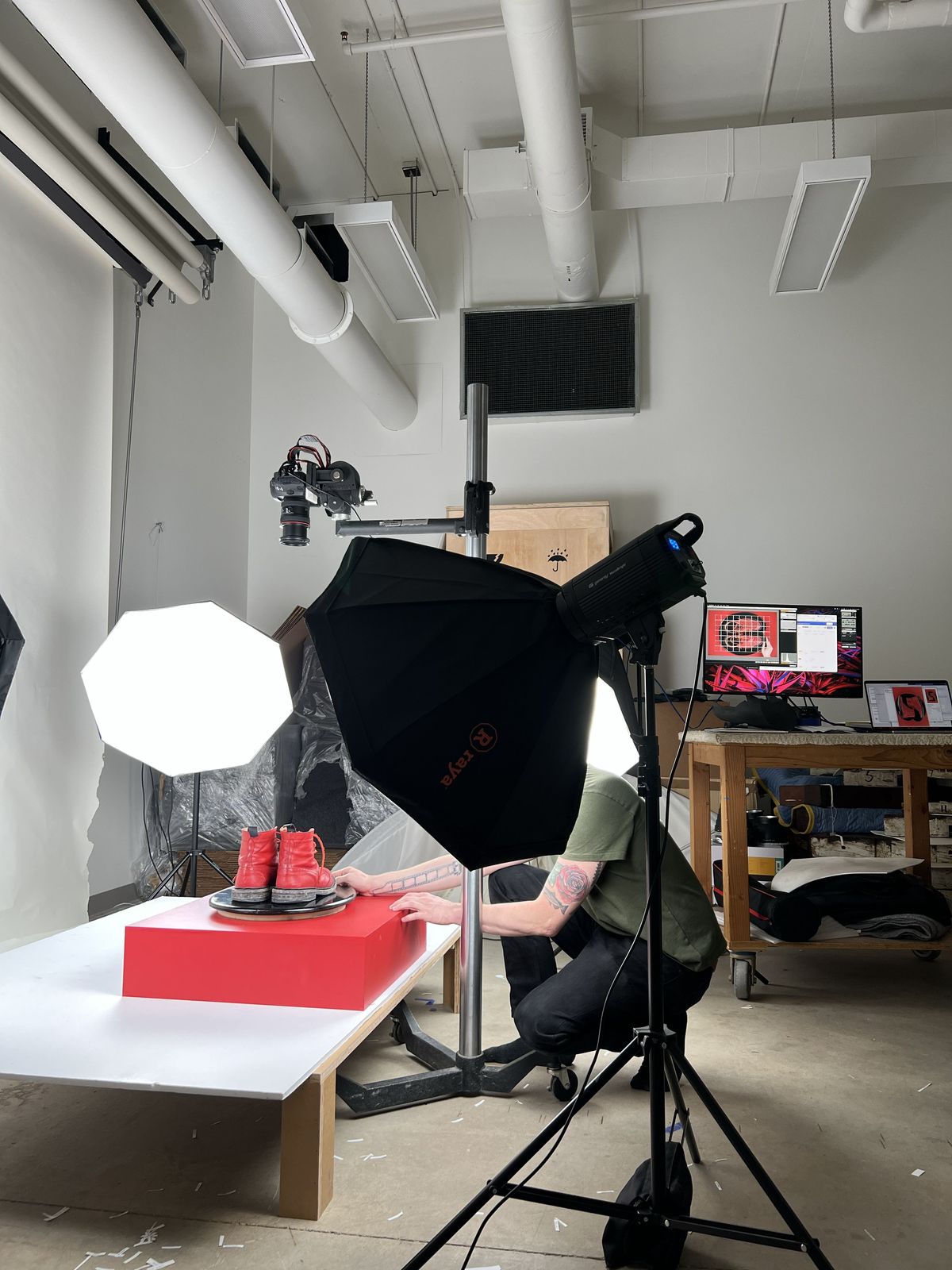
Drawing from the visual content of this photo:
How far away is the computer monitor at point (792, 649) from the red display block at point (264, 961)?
6.52 feet

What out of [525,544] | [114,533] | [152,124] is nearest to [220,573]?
[114,533]

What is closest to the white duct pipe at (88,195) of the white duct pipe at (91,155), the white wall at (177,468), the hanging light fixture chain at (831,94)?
the white duct pipe at (91,155)

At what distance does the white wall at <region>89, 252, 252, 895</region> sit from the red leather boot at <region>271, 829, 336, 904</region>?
84.6 inches

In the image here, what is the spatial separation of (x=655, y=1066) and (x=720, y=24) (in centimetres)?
435

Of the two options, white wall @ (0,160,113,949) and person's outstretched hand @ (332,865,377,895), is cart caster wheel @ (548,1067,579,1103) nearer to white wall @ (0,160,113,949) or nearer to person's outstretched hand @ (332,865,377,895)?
person's outstretched hand @ (332,865,377,895)

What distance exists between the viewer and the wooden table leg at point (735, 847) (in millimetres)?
2818

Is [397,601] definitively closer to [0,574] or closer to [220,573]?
[0,574]

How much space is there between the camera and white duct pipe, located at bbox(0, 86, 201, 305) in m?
2.84

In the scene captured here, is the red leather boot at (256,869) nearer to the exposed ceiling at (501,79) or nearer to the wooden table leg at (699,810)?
the wooden table leg at (699,810)


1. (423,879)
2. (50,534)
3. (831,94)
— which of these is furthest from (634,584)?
(831,94)

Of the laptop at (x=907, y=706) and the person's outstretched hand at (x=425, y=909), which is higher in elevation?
the laptop at (x=907, y=706)

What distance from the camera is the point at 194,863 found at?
3.66m

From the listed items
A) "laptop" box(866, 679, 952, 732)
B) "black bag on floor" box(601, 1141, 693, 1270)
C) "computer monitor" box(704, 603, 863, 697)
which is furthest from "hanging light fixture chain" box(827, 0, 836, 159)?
"black bag on floor" box(601, 1141, 693, 1270)

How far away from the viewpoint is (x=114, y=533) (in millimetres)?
3943
